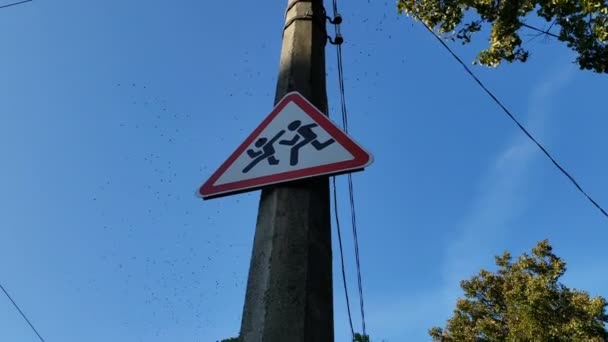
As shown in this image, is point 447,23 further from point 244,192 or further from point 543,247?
point 543,247

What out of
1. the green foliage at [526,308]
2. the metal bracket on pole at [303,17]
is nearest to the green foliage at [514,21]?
the metal bracket on pole at [303,17]

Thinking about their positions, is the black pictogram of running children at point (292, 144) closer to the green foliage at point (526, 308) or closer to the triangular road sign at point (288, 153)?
the triangular road sign at point (288, 153)

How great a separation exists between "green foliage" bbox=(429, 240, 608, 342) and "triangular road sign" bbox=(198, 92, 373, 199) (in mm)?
11060

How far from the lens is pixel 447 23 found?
6176mm

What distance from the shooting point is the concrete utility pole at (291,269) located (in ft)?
5.35

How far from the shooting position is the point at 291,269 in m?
1.74

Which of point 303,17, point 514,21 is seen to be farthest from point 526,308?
point 303,17

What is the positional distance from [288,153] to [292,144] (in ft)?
0.16

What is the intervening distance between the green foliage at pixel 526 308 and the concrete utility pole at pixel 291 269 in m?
11.1

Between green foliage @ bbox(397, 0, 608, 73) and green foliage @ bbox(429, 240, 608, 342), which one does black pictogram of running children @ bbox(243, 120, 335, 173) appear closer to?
green foliage @ bbox(397, 0, 608, 73)

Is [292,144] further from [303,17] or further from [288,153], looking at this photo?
[303,17]

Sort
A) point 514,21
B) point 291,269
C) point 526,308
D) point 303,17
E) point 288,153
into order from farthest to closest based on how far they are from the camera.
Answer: point 526,308 → point 514,21 → point 303,17 → point 288,153 → point 291,269

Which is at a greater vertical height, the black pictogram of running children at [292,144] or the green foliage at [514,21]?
the green foliage at [514,21]

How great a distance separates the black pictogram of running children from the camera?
203 centimetres
